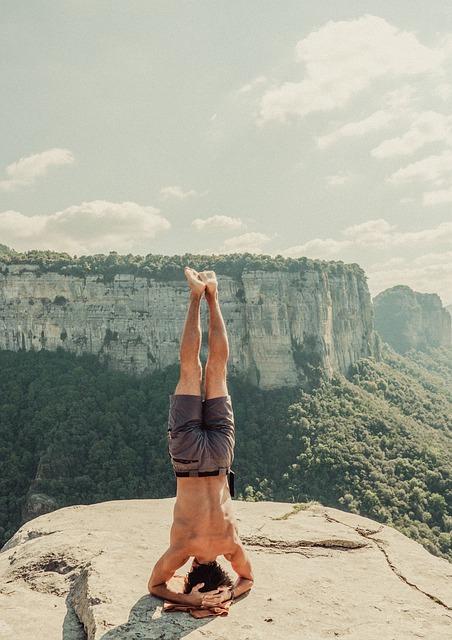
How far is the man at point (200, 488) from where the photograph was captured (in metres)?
6.18

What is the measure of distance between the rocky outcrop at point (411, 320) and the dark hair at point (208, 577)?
13193cm

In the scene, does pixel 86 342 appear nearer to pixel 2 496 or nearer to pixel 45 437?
pixel 45 437

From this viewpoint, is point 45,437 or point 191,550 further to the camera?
point 45,437

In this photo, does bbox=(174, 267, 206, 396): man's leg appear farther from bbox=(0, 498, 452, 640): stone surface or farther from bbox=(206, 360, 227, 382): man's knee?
bbox=(0, 498, 452, 640): stone surface

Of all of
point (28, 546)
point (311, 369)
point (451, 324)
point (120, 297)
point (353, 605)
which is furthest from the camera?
point (451, 324)

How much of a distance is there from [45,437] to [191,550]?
4741 centimetres

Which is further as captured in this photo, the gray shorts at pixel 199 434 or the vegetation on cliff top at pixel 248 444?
the vegetation on cliff top at pixel 248 444

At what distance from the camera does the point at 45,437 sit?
1934 inches

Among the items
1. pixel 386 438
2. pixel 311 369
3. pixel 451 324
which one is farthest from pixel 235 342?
pixel 451 324

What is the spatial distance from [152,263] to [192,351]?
6254cm

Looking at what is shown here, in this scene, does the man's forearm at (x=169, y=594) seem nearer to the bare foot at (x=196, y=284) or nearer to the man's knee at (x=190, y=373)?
the man's knee at (x=190, y=373)

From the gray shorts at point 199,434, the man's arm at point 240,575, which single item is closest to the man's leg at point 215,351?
the gray shorts at point 199,434

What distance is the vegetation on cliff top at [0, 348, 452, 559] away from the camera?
39219mm

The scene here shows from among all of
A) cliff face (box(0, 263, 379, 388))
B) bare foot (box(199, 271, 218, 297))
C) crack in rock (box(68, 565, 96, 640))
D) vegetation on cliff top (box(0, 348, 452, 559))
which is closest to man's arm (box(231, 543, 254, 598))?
crack in rock (box(68, 565, 96, 640))
